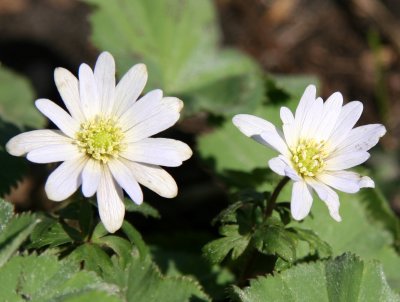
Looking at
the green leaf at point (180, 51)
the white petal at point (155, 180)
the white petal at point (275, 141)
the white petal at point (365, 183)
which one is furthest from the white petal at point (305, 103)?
the green leaf at point (180, 51)

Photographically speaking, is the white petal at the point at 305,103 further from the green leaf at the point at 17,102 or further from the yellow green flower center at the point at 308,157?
the green leaf at the point at 17,102

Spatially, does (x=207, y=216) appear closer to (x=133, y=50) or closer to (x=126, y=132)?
(x=133, y=50)

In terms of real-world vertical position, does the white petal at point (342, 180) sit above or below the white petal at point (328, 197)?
above

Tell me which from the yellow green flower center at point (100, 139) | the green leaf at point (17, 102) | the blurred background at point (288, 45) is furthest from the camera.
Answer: the blurred background at point (288, 45)

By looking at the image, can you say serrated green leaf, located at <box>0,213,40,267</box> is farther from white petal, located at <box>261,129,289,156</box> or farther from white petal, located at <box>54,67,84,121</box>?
white petal, located at <box>261,129,289,156</box>

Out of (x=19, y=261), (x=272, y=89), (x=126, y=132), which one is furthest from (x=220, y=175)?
(x=19, y=261)

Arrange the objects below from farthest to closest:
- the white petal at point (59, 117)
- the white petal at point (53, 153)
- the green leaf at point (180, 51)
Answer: the green leaf at point (180, 51) → the white petal at point (59, 117) → the white petal at point (53, 153)

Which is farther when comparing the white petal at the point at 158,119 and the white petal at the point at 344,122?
the white petal at the point at 344,122
